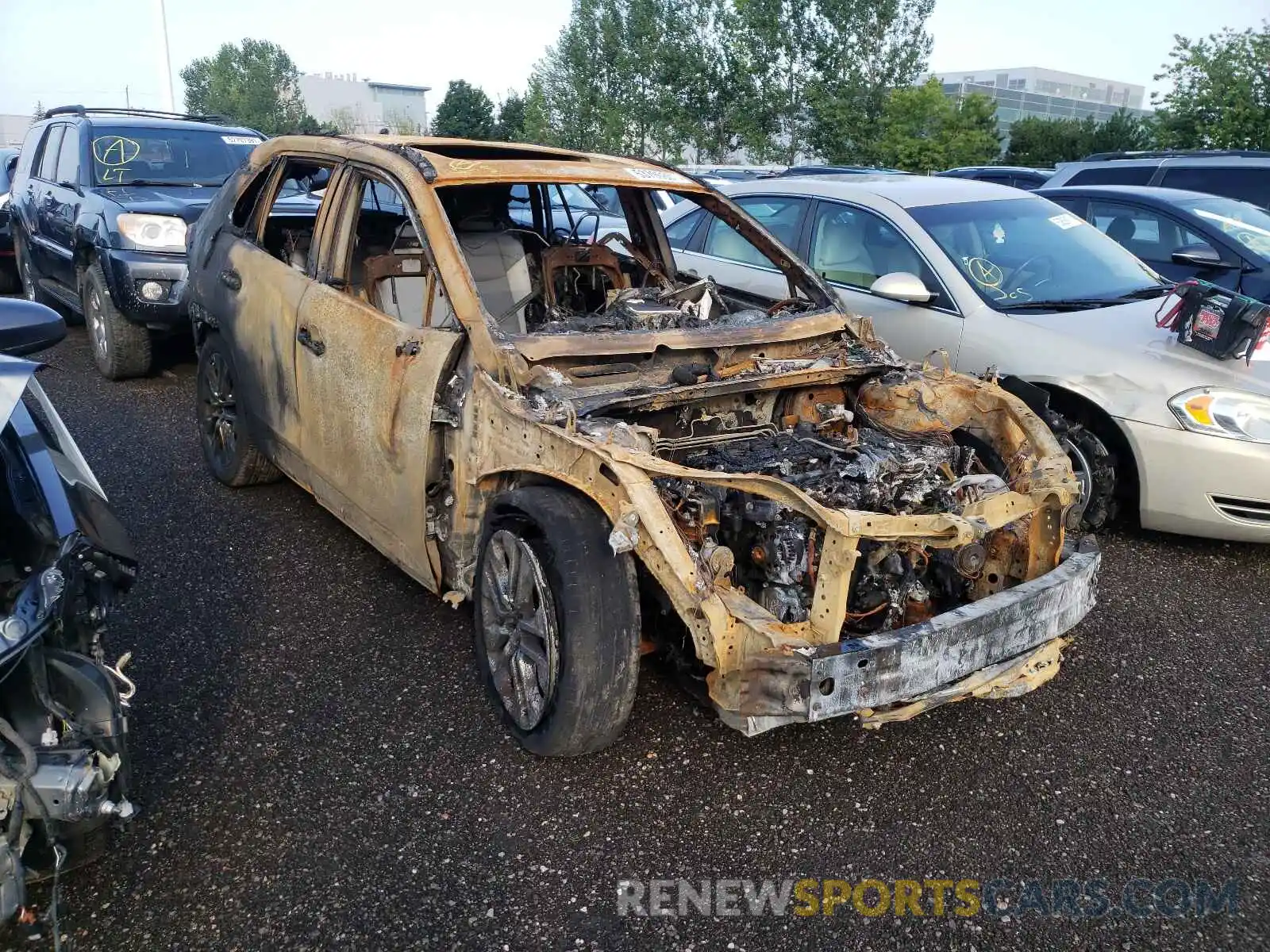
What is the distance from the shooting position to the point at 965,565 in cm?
312

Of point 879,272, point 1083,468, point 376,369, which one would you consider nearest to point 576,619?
point 376,369

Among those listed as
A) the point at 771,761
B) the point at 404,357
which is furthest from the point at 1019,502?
the point at 404,357

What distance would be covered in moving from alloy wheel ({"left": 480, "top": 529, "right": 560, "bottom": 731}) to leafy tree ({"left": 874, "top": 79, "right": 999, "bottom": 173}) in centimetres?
2754

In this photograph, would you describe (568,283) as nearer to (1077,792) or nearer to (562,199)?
(562,199)

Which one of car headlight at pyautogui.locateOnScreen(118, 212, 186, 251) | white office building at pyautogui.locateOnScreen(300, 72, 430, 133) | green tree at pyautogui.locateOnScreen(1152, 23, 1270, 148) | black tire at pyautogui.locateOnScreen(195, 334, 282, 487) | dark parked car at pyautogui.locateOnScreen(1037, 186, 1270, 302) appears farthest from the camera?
white office building at pyautogui.locateOnScreen(300, 72, 430, 133)

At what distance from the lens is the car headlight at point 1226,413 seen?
4176 millimetres

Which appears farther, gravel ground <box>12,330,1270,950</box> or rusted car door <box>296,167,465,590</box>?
rusted car door <box>296,167,465,590</box>

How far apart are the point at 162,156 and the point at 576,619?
Result: 6.87m

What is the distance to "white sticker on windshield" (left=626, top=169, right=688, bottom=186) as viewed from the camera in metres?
4.20

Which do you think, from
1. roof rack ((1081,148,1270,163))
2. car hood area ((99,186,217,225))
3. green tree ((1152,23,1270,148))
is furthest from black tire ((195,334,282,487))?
green tree ((1152,23,1270,148))

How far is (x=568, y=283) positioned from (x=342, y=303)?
124 cm

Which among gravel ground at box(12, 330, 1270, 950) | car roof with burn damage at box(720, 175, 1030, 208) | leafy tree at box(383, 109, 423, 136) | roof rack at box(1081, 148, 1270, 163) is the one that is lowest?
leafy tree at box(383, 109, 423, 136)

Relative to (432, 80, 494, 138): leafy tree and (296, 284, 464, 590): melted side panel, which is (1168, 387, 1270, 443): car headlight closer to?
(296, 284, 464, 590): melted side panel

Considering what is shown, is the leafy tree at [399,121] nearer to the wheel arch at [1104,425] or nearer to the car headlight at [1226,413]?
the wheel arch at [1104,425]
